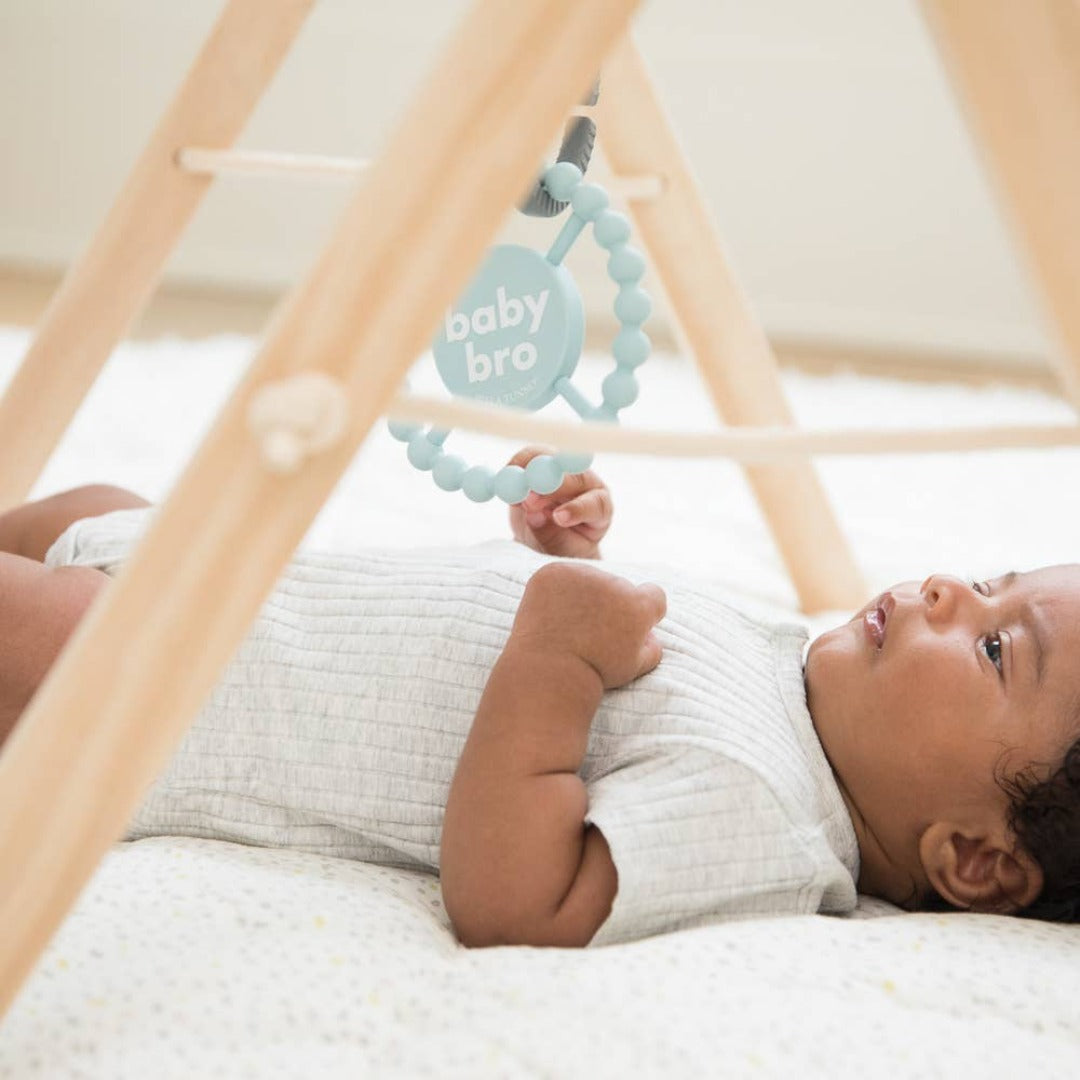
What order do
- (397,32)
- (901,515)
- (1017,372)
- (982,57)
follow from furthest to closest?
(1017,372) → (397,32) → (901,515) → (982,57)

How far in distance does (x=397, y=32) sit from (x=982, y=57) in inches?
77.3

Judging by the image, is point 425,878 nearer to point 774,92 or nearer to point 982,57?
point 982,57

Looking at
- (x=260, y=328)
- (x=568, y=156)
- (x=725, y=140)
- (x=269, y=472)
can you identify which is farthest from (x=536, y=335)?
(x=725, y=140)

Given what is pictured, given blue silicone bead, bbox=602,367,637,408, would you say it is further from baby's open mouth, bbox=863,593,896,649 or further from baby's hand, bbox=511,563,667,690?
baby's open mouth, bbox=863,593,896,649

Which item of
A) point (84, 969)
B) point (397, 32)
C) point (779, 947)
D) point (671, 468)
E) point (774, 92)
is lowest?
point (84, 969)

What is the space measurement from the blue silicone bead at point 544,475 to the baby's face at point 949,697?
0.22 meters

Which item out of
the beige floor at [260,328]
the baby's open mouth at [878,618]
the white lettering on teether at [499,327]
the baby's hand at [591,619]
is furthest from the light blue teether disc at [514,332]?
the beige floor at [260,328]

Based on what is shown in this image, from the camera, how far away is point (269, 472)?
49 cm

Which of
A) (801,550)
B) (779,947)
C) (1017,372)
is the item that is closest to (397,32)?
(1017,372)

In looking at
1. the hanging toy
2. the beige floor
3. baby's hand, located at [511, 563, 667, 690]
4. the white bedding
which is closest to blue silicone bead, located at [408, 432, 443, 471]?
the hanging toy

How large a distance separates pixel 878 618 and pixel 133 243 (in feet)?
1.91

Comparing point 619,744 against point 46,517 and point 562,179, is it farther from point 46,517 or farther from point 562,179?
point 46,517

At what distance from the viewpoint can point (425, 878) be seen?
0.78 m

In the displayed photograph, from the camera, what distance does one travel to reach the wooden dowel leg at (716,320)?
1.05 metres
